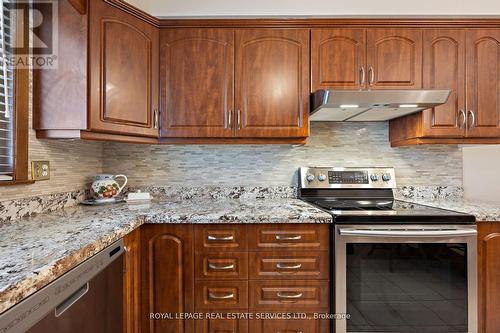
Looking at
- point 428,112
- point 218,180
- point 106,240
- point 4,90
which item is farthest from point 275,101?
point 4,90

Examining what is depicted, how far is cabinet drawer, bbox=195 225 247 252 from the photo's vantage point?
4.98ft

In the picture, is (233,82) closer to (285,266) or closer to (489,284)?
(285,266)

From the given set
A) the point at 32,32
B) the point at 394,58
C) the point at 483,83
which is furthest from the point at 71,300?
the point at 483,83

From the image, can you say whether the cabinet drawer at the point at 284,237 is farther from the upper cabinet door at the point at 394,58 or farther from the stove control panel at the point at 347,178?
the upper cabinet door at the point at 394,58

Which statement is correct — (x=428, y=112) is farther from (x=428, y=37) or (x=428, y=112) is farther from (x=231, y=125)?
(x=231, y=125)

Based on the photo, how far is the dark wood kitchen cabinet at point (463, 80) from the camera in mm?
1854

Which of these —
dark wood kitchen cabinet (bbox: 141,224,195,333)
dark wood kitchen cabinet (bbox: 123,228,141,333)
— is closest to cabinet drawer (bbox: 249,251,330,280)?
dark wood kitchen cabinet (bbox: 141,224,195,333)

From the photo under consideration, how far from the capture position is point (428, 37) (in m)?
1.86

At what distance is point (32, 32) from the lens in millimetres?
1462

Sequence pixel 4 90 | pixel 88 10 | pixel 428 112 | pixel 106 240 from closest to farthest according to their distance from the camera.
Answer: pixel 106 240 < pixel 4 90 < pixel 88 10 < pixel 428 112

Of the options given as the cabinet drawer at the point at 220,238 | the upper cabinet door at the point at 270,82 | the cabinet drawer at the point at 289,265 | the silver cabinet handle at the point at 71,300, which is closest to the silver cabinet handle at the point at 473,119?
the upper cabinet door at the point at 270,82

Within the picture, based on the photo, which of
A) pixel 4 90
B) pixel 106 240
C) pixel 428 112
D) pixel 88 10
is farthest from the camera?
pixel 428 112

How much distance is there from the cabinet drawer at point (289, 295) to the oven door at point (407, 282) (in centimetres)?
8

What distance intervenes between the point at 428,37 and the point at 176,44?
166cm
